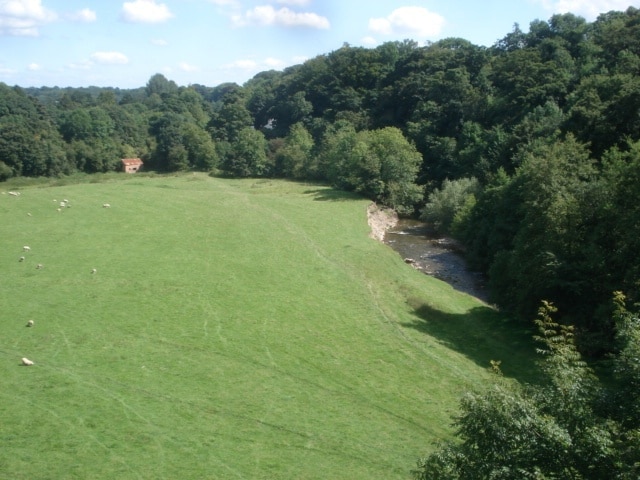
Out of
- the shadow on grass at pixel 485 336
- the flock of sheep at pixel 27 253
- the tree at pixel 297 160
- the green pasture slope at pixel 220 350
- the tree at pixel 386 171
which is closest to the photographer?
the green pasture slope at pixel 220 350

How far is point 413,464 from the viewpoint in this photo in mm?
16516

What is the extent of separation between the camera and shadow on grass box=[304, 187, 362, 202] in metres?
59.6

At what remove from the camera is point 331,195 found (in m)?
61.5

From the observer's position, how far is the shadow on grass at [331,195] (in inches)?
2345

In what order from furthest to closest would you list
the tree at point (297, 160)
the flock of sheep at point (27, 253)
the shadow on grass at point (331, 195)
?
1. the tree at point (297, 160)
2. the shadow on grass at point (331, 195)
3. the flock of sheep at point (27, 253)

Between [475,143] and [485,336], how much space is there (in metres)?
40.8

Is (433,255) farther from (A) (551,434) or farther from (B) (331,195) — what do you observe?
(A) (551,434)

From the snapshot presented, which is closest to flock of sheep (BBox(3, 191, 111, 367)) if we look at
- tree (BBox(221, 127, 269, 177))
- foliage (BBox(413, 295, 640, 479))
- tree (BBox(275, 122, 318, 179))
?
foliage (BBox(413, 295, 640, 479))

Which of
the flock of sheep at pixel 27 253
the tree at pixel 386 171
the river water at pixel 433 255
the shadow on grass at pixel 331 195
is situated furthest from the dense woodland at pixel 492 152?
the flock of sheep at pixel 27 253

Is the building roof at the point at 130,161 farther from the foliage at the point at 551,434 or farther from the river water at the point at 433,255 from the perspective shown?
the foliage at the point at 551,434

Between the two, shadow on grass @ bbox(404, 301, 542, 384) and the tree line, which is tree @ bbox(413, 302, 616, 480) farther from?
the tree line

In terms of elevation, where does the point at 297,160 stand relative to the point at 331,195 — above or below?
above

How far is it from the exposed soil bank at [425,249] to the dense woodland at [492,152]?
1566 mm

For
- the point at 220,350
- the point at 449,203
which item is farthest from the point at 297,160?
the point at 220,350
